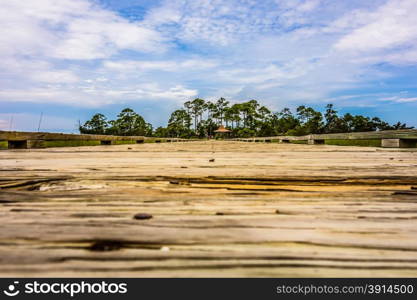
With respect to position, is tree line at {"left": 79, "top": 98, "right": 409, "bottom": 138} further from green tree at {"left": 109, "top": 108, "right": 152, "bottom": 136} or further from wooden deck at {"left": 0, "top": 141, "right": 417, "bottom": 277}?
wooden deck at {"left": 0, "top": 141, "right": 417, "bottom": 277}

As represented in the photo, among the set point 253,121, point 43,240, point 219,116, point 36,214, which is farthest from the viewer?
point 219,116

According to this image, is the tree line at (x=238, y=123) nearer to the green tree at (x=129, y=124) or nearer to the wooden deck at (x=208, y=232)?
the green tree at (x=129, y=124)

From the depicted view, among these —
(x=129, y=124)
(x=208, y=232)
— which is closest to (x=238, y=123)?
(x=129, y=124)

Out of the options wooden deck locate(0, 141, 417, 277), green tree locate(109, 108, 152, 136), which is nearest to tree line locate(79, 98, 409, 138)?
green tree locate(109, 108, 152, 136)

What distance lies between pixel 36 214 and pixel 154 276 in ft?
1.79

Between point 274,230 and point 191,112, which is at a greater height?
point 191,112

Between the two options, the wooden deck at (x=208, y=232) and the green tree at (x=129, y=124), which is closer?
the wooden deck at (x=208, y=232)

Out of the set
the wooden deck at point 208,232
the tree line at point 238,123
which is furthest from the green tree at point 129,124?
the wooden deck at point 208,232

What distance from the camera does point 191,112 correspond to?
74.8 meters

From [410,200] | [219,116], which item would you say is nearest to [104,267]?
[410,200]

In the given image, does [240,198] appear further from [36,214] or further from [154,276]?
[36,214]

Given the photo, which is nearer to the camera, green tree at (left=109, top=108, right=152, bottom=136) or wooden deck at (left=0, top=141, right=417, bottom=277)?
wooden deck at (left=0, top=141, right=417, bottom=277)

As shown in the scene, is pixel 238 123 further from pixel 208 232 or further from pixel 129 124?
pixel 208 232

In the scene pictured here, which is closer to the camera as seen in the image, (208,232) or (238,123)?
(208,232)
